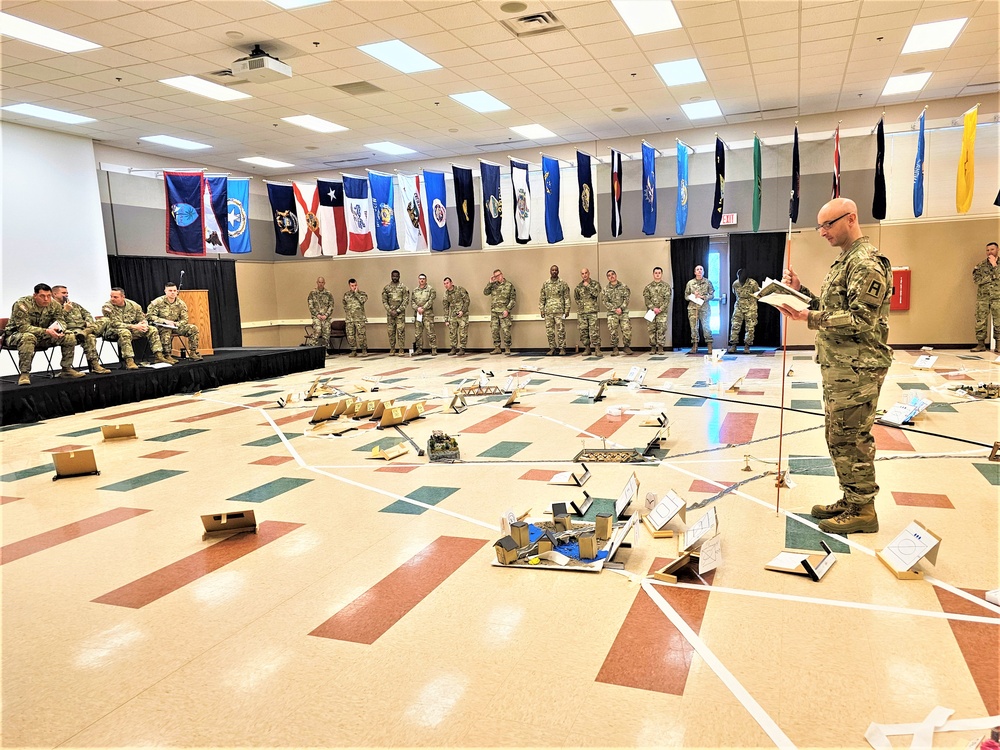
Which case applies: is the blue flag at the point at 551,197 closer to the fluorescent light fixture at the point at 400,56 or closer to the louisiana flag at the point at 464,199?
the louisiana flag at the point at 464,199

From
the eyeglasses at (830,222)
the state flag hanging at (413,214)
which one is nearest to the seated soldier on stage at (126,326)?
the state flag hanging at (413,214)

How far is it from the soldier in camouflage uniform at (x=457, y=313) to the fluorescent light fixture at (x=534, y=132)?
3766 mm

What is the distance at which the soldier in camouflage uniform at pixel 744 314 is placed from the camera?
13242 mm

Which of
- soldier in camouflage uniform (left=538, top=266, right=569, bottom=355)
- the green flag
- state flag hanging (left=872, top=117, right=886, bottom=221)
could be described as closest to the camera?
state flag hanging (left=872, top=117, right=886, bottom=221)

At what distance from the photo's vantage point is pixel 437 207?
44.8ft

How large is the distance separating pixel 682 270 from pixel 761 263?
1613 mm

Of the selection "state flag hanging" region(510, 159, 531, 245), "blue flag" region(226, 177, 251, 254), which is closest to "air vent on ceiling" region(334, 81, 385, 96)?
"state flag hanging" region(510, 159, 531, 245)

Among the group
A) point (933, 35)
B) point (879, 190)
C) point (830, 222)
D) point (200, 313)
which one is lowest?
point (200, 313)

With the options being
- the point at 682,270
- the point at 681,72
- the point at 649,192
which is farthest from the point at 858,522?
the point at 682,270

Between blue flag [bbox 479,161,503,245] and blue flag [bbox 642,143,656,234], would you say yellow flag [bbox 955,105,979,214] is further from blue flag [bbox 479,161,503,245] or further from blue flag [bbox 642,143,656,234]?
blue flag [bbox 479,161,503,245]

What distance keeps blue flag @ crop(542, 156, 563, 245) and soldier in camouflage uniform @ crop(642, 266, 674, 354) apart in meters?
2.25

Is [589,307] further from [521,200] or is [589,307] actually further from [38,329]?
[38,329]

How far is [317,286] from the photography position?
16859 millimetres

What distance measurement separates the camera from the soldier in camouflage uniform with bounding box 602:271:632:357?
13.5 m
